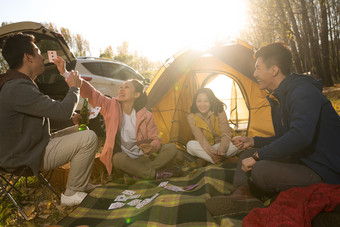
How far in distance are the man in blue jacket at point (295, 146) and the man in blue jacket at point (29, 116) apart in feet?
5.36

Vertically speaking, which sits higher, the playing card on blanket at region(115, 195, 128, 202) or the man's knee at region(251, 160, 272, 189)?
the man's knee at region(251, 160, 272, 189)

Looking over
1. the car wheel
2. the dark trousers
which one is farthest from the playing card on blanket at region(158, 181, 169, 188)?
the car wheel

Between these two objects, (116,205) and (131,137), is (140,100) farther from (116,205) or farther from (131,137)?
(116,205)

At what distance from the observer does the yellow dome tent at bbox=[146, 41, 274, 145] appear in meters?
4.38

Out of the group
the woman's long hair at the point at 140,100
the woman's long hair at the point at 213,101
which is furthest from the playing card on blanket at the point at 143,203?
the woman's long hair at the point at 213,101

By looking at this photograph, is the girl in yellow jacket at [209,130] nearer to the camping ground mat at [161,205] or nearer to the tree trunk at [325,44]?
the camping ground mat at [161,205]

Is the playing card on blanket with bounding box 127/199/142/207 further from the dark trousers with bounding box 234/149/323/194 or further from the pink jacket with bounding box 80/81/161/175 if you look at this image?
the dark trousers with bounding box 234/149/323/194

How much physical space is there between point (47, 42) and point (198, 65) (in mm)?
2924

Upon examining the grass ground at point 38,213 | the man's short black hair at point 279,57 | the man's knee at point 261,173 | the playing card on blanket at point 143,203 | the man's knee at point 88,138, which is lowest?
the grass ground at point 38,213

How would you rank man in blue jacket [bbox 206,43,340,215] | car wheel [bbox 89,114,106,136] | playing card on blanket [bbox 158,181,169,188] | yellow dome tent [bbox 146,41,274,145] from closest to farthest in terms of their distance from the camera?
man in blue jacket [bbox 206,43,340,215] < playing card on blanket [bbox 158,181,169,188] < yellow dome tent [bbox 146,41,274,145] < car wheel [bbox 89,114,106,136]

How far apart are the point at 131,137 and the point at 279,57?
2263 millimetres

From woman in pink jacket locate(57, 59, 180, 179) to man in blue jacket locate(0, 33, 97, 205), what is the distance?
2.23ft

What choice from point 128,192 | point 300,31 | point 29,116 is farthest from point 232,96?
point 300,31

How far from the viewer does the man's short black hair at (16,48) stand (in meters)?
2.28
